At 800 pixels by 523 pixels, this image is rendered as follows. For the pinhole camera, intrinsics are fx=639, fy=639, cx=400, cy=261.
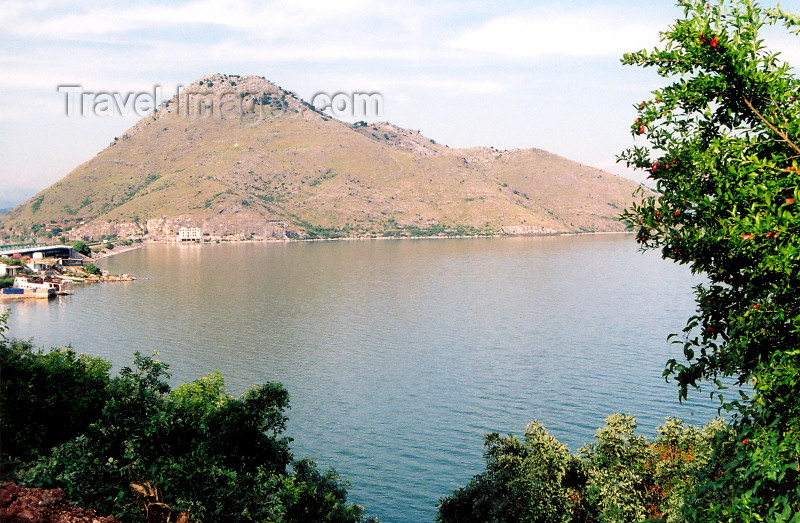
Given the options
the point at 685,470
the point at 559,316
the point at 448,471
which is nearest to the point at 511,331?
the point at 559,316

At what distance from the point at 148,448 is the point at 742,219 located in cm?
1487

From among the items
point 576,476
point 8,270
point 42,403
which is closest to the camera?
point 42,403

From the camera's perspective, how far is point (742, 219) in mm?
8086

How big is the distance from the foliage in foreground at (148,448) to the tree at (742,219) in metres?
12.1

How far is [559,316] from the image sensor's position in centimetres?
8931

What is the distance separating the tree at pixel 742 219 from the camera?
7914 mm

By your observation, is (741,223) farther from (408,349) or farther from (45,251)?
(45,251)

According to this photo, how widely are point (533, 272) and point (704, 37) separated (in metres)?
141

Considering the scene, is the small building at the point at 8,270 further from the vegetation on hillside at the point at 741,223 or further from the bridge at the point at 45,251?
the vegetation on hillside at the point at 741,223

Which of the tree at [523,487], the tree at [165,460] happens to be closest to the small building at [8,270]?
the tree at [165,460]

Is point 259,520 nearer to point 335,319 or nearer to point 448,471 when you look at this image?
point 448,471

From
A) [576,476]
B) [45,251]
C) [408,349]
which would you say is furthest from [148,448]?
[45,251]

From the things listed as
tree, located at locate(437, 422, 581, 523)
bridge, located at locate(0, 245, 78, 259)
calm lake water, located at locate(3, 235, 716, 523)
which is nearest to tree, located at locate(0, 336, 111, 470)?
tree, located at locate(437, 422, 581, 523)

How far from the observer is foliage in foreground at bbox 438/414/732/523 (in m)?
24.2
